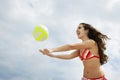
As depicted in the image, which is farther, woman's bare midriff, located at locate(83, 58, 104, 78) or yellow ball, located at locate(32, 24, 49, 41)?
woman's bare midriff, located at locate(83, 58, 104, 78)

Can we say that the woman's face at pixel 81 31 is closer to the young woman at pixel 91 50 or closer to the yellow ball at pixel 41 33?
the young woman at pixel 91 50

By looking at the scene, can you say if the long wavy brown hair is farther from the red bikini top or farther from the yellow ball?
the yellow ball

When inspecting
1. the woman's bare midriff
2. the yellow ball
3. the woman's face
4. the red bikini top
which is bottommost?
the woman's bare midriff

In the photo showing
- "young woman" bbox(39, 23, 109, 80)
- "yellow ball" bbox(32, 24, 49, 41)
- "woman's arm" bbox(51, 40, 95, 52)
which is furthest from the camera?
"young woman" bbox(39, 23, 109, 80)

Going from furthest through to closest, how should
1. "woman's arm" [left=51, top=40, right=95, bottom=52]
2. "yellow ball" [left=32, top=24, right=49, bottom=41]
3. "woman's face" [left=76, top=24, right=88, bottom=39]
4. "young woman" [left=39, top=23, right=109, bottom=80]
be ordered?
"woman's face" [left=76, top=24, right=88, bottom=39] < "young woman" [left=39, top=23, right=109, bottom=80] < "yellow ball" [left=32, top=24, right=49, bottom=41] < "woman's arm" [left=51, top=40, right=95, bottom=52]

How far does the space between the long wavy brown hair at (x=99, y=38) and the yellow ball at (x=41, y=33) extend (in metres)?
1.71

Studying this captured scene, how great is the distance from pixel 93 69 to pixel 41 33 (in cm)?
214

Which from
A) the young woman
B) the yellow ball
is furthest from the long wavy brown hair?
the yellow ball

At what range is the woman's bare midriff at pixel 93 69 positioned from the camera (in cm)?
1256

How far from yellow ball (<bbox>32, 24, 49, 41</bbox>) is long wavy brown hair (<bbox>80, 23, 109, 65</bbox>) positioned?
171 centimetres

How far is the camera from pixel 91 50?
12.7m

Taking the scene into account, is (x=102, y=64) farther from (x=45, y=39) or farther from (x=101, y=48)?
(x=45, y=39)

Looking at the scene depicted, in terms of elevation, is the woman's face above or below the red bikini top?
above

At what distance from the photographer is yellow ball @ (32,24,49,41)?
12.2 metres
